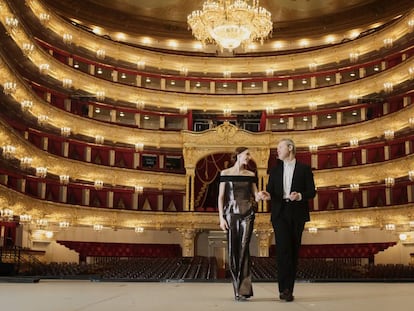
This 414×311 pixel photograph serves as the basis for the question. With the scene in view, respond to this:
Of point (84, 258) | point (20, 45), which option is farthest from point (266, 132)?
point (20, 45)

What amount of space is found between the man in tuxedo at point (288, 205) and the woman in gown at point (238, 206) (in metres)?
0.44

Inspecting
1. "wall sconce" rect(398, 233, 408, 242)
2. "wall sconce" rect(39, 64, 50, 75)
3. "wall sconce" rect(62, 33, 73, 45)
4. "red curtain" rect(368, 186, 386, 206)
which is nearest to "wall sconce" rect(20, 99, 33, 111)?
"wall sconce" rect(39, 64, 50, 75)

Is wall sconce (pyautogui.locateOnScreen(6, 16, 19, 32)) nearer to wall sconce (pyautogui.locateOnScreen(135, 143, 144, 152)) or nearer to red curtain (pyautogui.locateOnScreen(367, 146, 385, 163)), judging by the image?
wall sconce (pyautogui.locateOnScreen(135, 143, 144, 152))

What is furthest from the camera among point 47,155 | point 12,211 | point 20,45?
point 47,155

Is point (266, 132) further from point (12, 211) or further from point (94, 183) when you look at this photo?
point (12, 211)

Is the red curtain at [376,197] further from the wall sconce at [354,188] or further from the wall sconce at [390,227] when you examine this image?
the wall sconce at [390,227]

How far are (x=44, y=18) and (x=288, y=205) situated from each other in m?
38.7

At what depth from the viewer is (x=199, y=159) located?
48.4 m

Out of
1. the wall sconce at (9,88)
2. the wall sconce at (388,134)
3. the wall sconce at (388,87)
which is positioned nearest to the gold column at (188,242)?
the wall sconce at (388,134)

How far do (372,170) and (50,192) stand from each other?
1008 inches

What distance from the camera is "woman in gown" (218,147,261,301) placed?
8.88m

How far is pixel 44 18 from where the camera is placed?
4269cm

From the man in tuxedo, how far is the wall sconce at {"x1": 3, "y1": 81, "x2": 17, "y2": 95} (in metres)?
26.2

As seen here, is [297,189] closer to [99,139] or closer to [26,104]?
[26,104]
